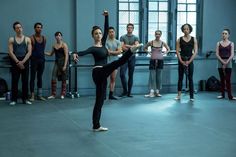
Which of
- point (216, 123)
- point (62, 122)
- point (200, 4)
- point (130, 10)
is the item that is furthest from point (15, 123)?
point (200, 4)

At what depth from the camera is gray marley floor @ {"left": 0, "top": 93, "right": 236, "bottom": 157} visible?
4410mm

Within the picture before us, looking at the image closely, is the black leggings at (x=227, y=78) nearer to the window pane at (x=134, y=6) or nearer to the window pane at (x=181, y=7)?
A: the window pane at (x=181, y=7)

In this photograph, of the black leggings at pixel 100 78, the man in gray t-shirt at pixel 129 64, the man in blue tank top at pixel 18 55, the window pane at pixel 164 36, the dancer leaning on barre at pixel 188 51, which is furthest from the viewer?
the window pane at pixel 164 36

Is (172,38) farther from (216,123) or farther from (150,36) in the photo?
(216,123)

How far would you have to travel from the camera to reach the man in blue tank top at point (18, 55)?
753 cm

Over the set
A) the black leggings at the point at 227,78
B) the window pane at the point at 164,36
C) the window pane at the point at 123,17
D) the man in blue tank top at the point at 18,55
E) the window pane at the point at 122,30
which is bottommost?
the black leggings at the point at 227,78

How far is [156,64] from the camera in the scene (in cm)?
877

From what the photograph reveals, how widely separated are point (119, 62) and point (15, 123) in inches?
75.8

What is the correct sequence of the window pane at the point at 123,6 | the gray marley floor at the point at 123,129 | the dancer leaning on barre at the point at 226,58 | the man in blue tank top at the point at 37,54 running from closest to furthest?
the gray marley floor at the point at 123,129, the man in blue tank top at the point at 37,54, the dancer leaning on barre at the point at 226,58, the window pane at the point at 123,6

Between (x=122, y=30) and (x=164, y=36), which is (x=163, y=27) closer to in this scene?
(x=164, y=36)

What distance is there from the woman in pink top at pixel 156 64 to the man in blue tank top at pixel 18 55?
103 inches

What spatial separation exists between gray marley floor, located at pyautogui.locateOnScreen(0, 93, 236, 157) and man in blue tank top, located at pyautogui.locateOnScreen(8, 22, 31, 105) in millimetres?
422

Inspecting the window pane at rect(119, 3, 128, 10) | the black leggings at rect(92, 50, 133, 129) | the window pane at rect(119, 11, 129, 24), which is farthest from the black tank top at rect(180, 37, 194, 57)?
the black leggings at rect(92, 50, 133, 129)

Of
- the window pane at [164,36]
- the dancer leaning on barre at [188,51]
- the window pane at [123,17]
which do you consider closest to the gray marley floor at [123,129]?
the dancer leaning on barre at [188,51]
